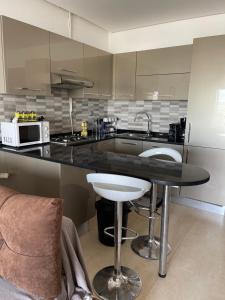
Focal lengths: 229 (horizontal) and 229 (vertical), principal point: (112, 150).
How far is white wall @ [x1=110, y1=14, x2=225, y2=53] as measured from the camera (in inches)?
119

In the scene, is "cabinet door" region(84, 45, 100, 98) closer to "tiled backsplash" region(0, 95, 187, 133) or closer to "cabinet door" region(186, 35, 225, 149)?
"tiled backsplash" region(0, 95, 187, 133)

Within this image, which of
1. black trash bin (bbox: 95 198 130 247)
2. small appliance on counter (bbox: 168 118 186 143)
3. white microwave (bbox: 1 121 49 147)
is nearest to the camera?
black trash bin (bbox: 95 198 130 247)

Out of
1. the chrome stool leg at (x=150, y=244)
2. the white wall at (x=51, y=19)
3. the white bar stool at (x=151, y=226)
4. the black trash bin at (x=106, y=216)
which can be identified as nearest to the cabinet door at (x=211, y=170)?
the white bar stool at (x=151, y=226)

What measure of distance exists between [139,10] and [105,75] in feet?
3.18

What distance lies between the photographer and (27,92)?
7.83 ft

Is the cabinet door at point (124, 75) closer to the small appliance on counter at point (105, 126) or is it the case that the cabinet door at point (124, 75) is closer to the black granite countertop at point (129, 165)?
the small appliance on counter at point (105, 126)

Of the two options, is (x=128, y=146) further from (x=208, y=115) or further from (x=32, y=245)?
(x=32, y=245)

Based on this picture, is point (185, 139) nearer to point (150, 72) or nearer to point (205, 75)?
point (205, 75)

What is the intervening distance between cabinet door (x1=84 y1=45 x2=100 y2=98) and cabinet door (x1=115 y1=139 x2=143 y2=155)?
773mm

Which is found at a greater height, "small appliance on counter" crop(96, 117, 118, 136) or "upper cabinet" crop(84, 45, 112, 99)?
"upper cabinet" crop(84, 45, 112, 99)

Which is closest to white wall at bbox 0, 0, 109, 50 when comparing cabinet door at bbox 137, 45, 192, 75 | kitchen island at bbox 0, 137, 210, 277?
cabinet door at bbox 137, 45, 192, 75

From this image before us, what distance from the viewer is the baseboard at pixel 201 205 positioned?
→ 290cm

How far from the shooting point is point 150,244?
2162 mm

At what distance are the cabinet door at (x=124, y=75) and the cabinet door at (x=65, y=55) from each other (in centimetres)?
78
